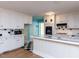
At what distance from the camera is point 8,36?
558 cm

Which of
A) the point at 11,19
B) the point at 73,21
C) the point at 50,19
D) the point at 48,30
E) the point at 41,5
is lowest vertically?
the point at 48,30

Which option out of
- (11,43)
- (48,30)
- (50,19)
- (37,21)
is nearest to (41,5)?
(11,43)

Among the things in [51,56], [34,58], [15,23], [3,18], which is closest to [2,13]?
[3,18]

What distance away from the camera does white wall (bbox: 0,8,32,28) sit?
5.25 metres

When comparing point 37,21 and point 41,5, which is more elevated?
point 41,5

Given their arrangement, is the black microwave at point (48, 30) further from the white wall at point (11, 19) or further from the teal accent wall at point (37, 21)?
the teal accent wall at point (37, 21)

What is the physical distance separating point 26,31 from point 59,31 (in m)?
2.85

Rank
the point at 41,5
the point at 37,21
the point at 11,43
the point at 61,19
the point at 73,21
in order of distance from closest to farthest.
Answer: the point at 41,5, the point at 11,43, the point at 73,21, the point at 61,19, the point at 37,21

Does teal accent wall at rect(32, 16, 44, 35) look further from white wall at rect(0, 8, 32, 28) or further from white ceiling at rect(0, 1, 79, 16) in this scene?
white ceiling at rect(0, 1, 79, 16)

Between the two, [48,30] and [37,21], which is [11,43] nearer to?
[48,30]

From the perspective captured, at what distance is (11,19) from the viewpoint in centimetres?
582

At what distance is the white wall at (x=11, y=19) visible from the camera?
17.2 ft

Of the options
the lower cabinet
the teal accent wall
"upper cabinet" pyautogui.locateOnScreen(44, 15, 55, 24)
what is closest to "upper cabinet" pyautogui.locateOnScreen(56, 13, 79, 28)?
"upper cabinet" pyautogui.locateOnScreen(44, 15, 55, 24)

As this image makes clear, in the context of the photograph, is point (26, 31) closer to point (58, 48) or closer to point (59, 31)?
point (59, 31)
